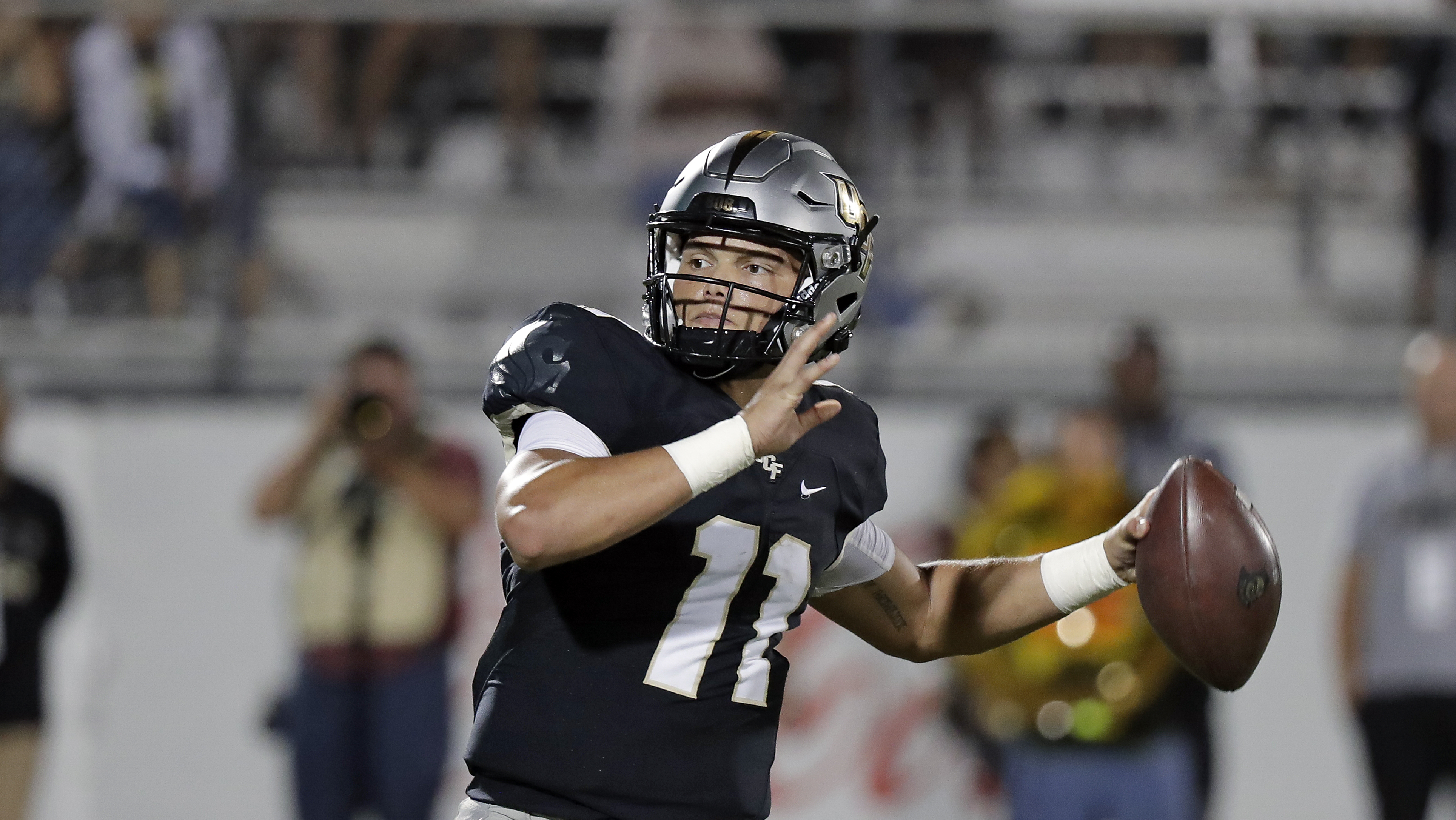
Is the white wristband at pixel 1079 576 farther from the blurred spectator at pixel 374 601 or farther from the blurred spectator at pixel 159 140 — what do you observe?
the blurred spectator at pixel 159 140

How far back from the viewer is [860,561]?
9.32 ft

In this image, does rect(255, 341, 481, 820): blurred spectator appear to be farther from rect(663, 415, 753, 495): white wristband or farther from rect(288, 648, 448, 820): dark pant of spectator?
rect(663, 415, 753, 495): white wristband

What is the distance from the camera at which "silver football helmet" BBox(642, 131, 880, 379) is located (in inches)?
103

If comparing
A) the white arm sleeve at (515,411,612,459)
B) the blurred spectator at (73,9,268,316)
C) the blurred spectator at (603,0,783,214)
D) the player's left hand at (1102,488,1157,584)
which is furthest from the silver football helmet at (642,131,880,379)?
the blurred spectator at (73,9,268,316)

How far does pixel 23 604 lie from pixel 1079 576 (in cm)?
373

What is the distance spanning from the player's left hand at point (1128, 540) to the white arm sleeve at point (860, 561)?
361mm

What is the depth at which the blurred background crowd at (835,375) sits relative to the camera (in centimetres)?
528

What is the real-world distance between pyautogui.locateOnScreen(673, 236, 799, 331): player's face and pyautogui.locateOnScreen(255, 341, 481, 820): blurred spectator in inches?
108

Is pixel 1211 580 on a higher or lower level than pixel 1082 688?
higher

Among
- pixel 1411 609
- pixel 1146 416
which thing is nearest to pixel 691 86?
pixel 1146 416

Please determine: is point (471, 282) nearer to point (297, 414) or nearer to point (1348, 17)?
point (297, 414)

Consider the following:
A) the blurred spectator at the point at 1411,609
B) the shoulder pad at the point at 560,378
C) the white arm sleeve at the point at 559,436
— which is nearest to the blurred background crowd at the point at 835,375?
the blurred spectator at the point at 1411,609

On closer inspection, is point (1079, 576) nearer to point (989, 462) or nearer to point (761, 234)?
point (761, 234)

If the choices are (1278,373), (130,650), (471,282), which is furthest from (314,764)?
(1278,373)
